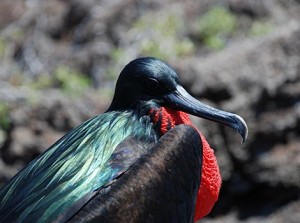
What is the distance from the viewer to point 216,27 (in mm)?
9430

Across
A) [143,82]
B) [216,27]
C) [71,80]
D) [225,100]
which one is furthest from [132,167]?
[216,27]

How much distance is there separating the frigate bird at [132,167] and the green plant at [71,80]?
3.41m

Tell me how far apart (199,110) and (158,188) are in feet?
1.90

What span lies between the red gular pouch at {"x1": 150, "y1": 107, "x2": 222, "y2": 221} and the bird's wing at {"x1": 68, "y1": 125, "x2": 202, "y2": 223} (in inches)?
7.4

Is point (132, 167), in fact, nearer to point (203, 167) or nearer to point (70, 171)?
point (70, 171)

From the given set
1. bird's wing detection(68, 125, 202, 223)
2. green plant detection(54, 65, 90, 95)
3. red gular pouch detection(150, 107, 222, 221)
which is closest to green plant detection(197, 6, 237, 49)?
green plant detection(54, 65, 90, 95)

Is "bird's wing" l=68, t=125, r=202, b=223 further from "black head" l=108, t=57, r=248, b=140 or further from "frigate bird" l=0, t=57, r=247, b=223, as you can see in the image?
"black head" l=108, t=57, r=248, b=140

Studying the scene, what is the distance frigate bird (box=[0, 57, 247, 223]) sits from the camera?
14.8 ft

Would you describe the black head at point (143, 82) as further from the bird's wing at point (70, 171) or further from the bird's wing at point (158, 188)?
the bird's wing at point (158, 188)

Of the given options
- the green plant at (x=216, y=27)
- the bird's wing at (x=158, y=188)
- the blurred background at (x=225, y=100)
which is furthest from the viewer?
the green plant at (x=216, y=27)

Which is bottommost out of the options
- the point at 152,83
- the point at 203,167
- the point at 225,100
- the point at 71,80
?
the point at 225,100

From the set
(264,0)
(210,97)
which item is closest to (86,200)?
(210,97)

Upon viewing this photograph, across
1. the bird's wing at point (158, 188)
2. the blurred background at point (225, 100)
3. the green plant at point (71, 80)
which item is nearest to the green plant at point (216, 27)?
the blurred background at point (225, 100)

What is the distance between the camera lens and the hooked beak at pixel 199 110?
505cm
